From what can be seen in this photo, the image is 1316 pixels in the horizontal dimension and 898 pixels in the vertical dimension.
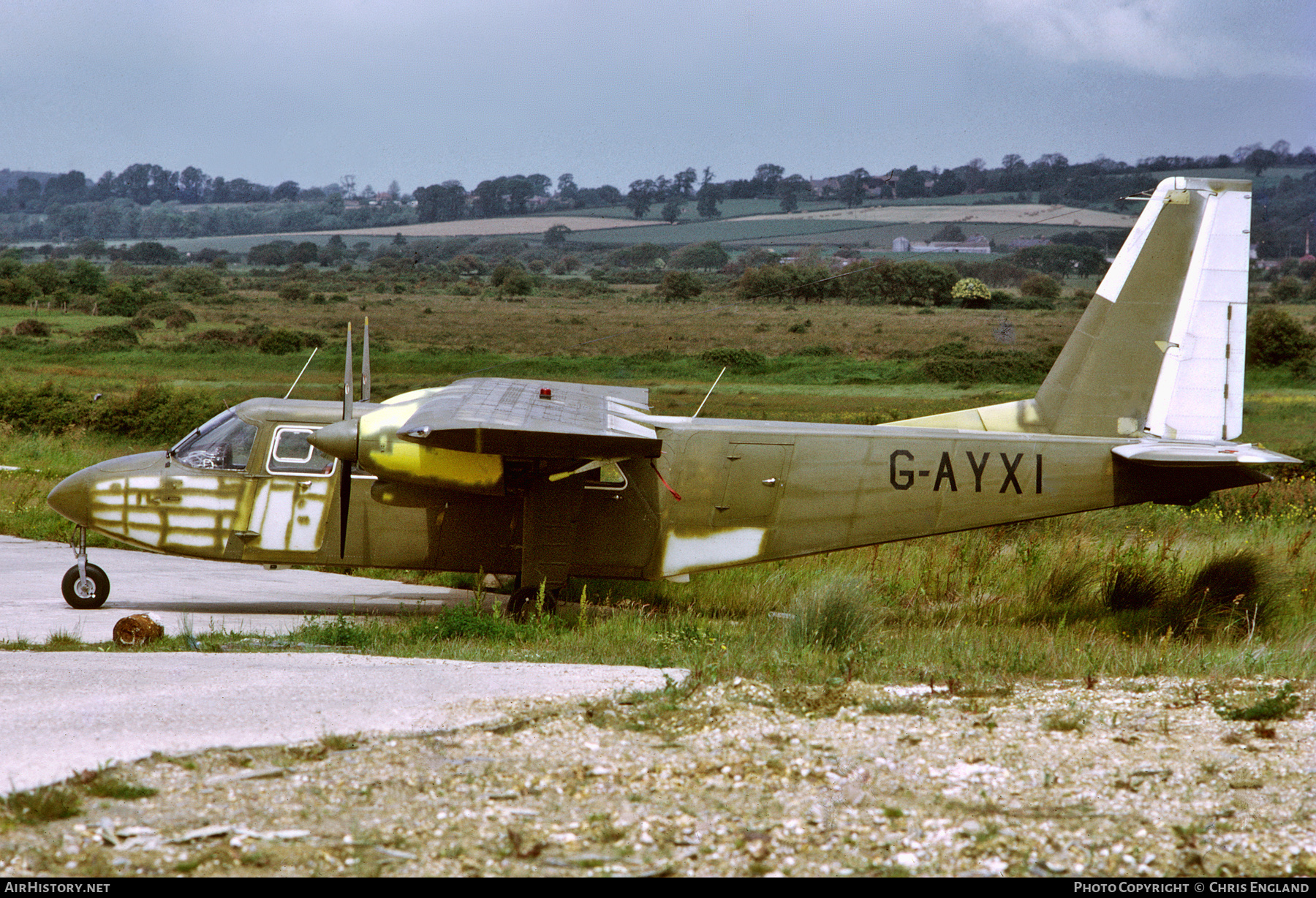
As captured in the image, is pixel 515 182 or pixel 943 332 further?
pixel 515 182

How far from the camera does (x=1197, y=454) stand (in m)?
12.1

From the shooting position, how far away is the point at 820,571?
618 inches

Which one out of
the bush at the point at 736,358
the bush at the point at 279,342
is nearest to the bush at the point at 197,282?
the bush at the point at 279,342

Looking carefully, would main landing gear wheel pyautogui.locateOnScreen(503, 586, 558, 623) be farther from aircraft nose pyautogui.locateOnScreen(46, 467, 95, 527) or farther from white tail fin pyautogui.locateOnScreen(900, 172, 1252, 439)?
white tail fin pyautogui.locateOnScreen(900, 172, 1252, 439)

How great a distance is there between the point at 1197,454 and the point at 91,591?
1344 centimetres

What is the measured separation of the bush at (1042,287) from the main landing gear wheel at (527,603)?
857 inches

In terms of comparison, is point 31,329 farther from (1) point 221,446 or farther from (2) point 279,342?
(1) point 221,446

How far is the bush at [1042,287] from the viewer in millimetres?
29734

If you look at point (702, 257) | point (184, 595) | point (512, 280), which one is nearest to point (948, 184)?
point (702, 257)

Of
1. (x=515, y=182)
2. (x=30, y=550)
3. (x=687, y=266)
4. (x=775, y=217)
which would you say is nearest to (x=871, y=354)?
(x=687, y=266)

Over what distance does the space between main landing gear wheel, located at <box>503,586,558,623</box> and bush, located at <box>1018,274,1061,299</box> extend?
71.4 feet

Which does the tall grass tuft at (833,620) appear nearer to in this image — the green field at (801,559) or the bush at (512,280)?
the green field at (801,559)

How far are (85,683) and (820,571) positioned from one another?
1011 cm
